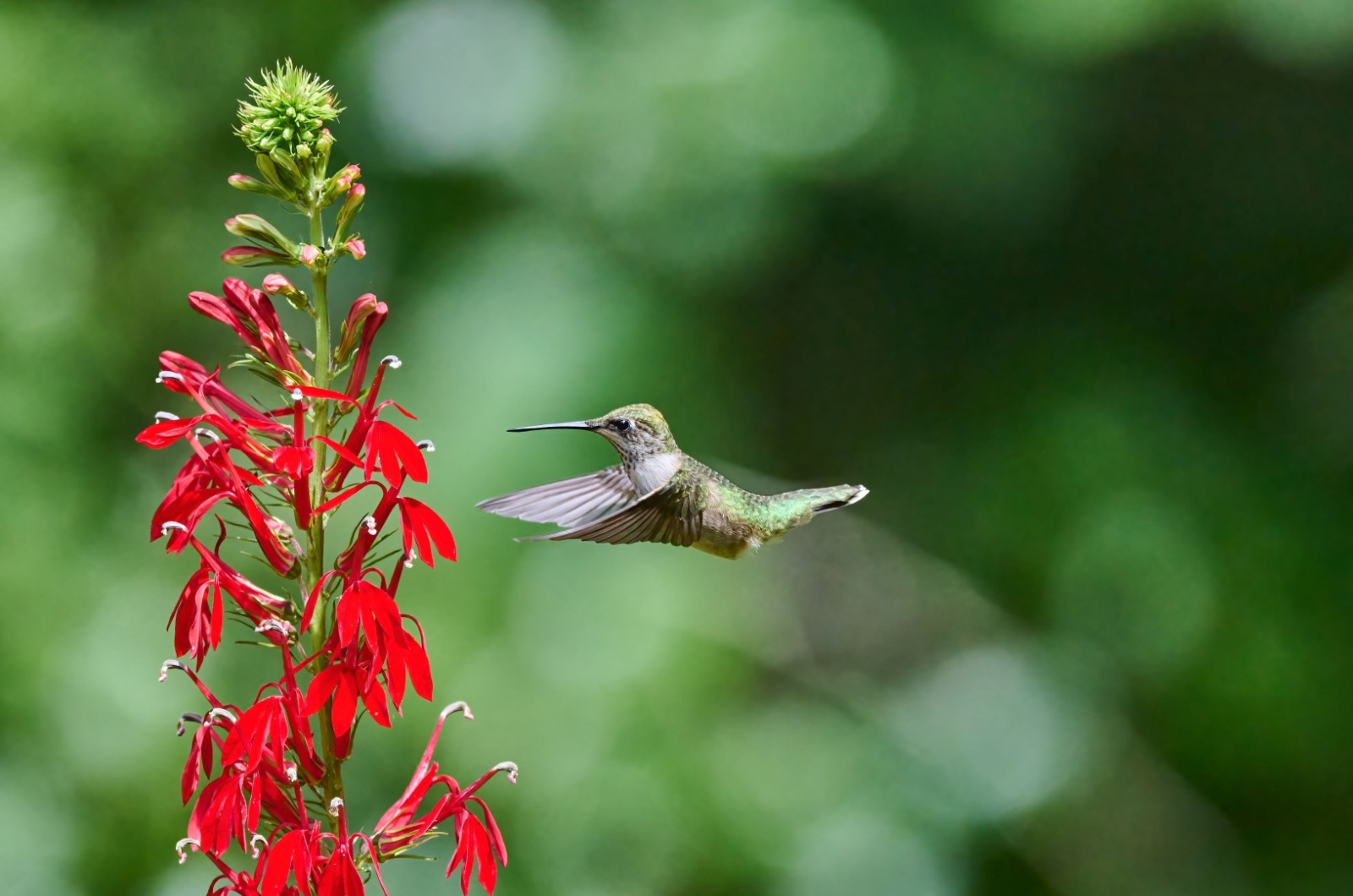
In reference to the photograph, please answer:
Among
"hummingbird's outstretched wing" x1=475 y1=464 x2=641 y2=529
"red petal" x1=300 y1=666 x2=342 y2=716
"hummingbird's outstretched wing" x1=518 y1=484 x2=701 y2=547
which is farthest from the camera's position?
"hummingbird's outstretched wing" x1=475 y1=464 x2=641 y2=529

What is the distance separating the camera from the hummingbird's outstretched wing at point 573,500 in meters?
1.66

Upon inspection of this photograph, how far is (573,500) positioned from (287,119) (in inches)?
31.1

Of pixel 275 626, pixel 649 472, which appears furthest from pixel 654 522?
pixel 275 626

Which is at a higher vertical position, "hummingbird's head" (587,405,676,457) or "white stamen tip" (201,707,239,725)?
"hummingbird's head" (587,405,676,457)

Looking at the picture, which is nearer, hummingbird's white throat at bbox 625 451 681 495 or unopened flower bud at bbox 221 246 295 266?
unopened flower bud at bbox 221 246 295 266

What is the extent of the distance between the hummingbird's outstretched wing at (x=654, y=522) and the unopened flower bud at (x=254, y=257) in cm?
39

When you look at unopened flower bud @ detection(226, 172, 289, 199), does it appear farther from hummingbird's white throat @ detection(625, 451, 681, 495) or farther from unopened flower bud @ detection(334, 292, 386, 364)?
hummingbird's white throat @ detection(625, 451, 681, 495)

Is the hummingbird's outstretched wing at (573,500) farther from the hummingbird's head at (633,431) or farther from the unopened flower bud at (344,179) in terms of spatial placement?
the unopened flower bud at (344,179)

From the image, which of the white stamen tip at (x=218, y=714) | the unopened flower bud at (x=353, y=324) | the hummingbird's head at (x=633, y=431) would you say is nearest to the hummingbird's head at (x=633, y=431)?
the hummingbird's head at (x=633, y=431)

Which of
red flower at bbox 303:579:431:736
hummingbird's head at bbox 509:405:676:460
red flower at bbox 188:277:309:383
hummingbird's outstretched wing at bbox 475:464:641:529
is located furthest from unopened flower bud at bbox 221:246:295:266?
hummingbird's head at bbox 509:405:676:460

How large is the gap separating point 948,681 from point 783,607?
55cm

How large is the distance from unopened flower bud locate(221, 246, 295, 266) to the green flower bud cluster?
0.27ft

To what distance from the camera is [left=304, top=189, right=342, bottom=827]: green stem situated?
41.5 inches

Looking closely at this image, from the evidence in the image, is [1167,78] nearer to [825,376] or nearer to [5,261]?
[825,376]
